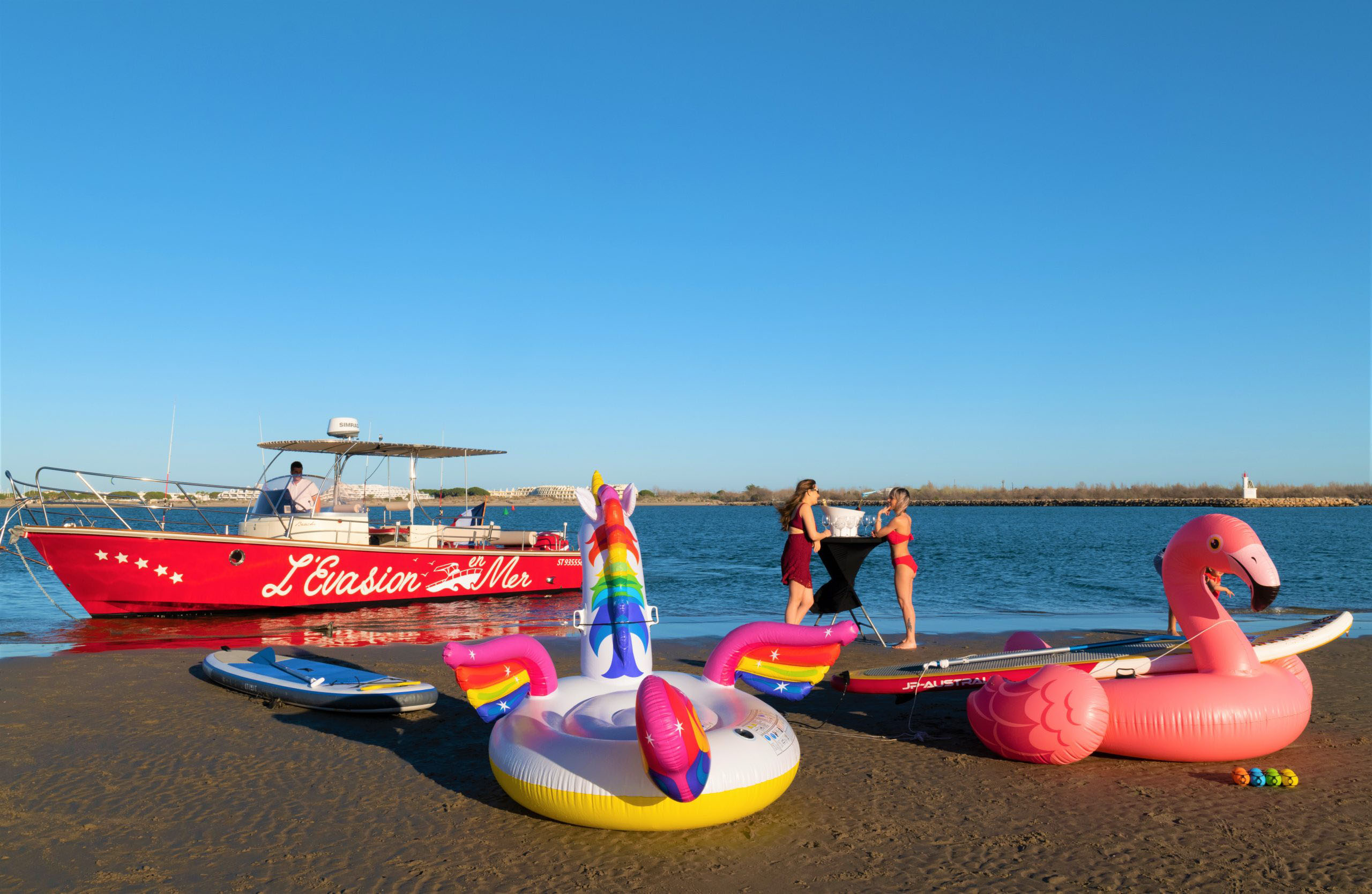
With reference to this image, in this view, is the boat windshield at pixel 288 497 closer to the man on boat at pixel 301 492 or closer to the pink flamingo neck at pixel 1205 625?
the man on boat at pixel 301 492

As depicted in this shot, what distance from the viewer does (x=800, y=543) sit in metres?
9.52

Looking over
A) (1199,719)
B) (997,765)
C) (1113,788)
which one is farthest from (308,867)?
(1199,719)

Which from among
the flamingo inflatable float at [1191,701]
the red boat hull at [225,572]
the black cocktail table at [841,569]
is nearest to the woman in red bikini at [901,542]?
the black cocktail table at [841,569]

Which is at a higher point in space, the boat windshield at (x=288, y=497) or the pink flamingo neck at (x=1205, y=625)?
the boat windshield at (x=288, y=497)

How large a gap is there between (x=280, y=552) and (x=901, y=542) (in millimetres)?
11374

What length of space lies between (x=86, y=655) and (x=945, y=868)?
1063 cm

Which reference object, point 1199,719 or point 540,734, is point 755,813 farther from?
point 1199,719

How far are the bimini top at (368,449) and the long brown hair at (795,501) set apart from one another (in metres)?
10.0

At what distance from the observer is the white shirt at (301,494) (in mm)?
15906

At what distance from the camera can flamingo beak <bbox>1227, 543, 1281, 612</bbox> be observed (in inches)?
207

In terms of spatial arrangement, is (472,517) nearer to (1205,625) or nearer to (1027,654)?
(1027,654)

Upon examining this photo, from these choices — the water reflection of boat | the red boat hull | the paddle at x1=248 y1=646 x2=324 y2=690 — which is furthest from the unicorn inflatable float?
the water reflection of boat

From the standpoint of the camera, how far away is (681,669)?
33.0 feet

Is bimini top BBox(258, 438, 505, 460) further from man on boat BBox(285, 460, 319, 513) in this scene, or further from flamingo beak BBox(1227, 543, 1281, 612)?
flamingo beak BBox(1227, 543, 1281, 612)
